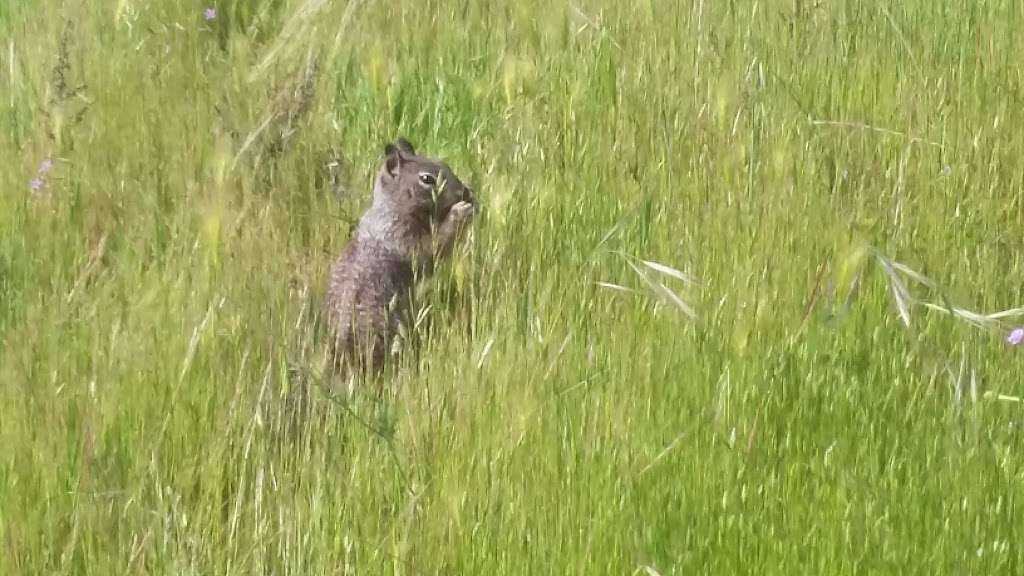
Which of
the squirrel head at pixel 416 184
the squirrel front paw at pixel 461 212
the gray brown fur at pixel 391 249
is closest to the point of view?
the gray brown fur at pixel 391 249

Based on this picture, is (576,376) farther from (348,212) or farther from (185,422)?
(348,212)

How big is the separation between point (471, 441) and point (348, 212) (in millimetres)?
1136

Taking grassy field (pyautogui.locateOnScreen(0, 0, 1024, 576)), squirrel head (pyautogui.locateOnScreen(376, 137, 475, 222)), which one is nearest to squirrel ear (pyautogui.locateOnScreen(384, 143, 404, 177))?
squirrel head (pyautogui.locateOnScreen(376, 137, 475, 222))

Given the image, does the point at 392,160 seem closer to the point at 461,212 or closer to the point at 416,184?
the point at 416,184

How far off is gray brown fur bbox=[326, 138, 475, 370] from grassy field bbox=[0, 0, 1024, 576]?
62mm

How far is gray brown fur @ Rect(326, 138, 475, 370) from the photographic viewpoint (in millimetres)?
2418

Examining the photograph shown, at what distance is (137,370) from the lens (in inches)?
77.2

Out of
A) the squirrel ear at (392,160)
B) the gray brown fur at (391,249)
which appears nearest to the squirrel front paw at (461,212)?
the gray brown fur at (391,249)

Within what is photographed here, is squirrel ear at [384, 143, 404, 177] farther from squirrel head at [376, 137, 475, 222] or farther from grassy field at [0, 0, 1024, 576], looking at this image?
grassy field at [0, 0, 1024, 576]

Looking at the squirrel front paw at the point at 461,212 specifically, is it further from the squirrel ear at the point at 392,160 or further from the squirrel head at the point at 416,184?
the squirrel ear at the point at 392,160

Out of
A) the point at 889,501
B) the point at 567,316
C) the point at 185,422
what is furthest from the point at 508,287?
the point at 889,501

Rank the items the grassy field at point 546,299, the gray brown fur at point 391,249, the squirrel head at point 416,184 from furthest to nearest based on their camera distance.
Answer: the squirrel head at point 416,184 < the gray brown fur at point 391,249 < the grassy field at point 546,299

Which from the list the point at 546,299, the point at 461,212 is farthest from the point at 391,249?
the point at 546,299

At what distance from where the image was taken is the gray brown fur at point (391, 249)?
2418 mm
